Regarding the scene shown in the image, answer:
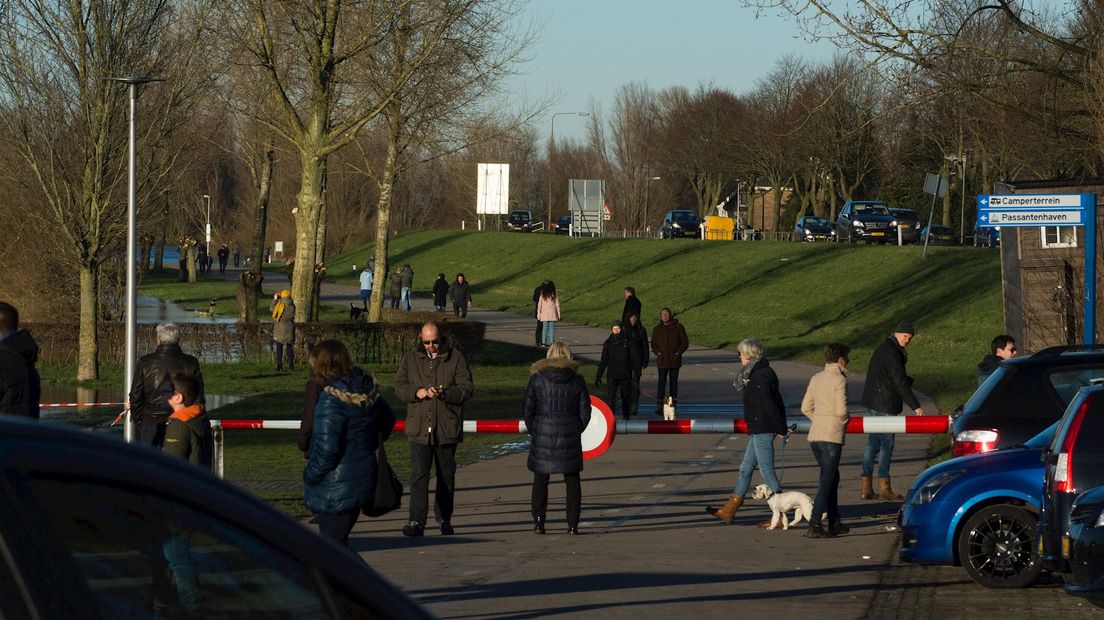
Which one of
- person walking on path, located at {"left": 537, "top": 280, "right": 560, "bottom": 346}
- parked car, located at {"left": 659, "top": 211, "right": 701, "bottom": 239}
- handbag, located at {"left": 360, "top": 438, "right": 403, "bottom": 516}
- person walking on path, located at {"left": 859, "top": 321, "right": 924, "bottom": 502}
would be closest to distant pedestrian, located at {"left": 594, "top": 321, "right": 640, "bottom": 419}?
Answer: person walking on path, located at {"left": 859, "top": 321, "right": 924, "bottom": 502}

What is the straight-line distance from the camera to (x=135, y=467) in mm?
2100

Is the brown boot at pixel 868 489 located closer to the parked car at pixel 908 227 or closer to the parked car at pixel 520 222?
the parked car at pixel 908 227

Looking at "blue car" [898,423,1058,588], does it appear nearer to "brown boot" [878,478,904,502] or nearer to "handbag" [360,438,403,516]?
"handbag" [360,438,403,516]

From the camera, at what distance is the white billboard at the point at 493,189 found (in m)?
81.1

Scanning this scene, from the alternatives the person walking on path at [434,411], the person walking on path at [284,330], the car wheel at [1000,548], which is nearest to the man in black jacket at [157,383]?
the person walking on path at [434,411]

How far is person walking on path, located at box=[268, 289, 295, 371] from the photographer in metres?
29.8

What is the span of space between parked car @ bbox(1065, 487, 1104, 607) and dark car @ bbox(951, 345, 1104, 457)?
10.1 feet

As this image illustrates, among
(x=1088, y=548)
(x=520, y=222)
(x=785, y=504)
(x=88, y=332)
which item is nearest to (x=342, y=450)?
Result: (x=1088, y=548)

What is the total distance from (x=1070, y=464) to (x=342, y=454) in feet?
14.2

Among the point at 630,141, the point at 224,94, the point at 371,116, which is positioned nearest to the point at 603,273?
the point at 224,94

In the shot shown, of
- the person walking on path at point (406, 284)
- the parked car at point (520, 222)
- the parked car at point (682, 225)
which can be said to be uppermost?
the parked car at point (520, 222)

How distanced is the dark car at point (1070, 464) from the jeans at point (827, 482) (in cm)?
296

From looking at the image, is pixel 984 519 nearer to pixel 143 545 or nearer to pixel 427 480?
pixel 427 480

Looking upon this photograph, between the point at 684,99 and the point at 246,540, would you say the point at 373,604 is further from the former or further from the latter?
the point at 684,99
